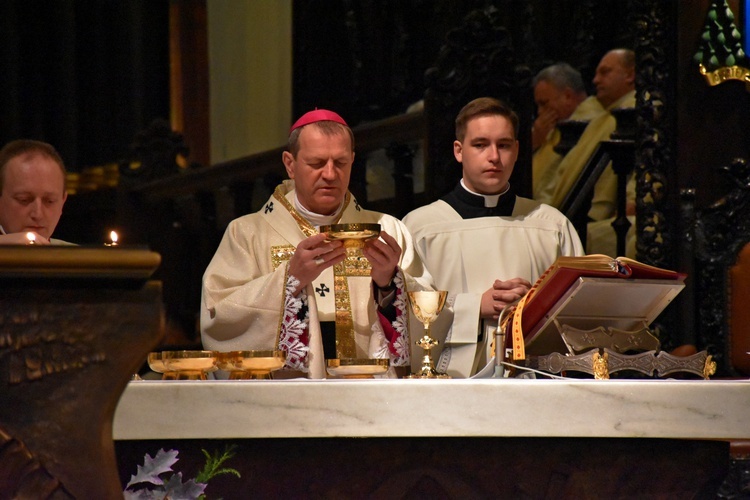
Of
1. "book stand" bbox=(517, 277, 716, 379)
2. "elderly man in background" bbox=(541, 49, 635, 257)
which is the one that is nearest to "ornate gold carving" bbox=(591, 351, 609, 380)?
"book stand" bbox=(517, 277, 716, 379)

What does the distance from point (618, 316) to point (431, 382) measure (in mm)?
981

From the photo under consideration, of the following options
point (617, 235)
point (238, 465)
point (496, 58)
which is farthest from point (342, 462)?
point (617, 235)

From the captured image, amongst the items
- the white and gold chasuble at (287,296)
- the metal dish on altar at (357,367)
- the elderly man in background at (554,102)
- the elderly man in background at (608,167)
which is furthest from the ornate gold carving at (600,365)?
the elderly man in background at (554,102)

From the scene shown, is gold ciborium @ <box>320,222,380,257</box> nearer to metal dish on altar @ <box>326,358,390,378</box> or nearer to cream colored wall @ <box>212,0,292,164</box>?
metal dish on altar @ <box>326,358,390,378</box>

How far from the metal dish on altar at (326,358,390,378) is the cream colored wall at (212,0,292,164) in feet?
19.7

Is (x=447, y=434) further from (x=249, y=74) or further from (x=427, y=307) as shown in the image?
(x=249, y=74)

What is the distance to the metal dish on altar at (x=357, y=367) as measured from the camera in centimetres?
351

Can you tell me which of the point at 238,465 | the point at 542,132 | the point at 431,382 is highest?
the point at 542,132

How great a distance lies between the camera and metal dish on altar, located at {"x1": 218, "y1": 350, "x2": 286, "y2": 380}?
3.48m

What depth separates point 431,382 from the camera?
119 inches

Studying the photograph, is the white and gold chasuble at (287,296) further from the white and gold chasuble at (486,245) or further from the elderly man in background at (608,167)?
the elderly man in background at (608,167)

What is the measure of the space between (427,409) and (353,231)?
876mm

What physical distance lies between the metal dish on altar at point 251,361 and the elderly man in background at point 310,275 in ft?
1.66

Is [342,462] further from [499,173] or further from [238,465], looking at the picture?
[499,173]
